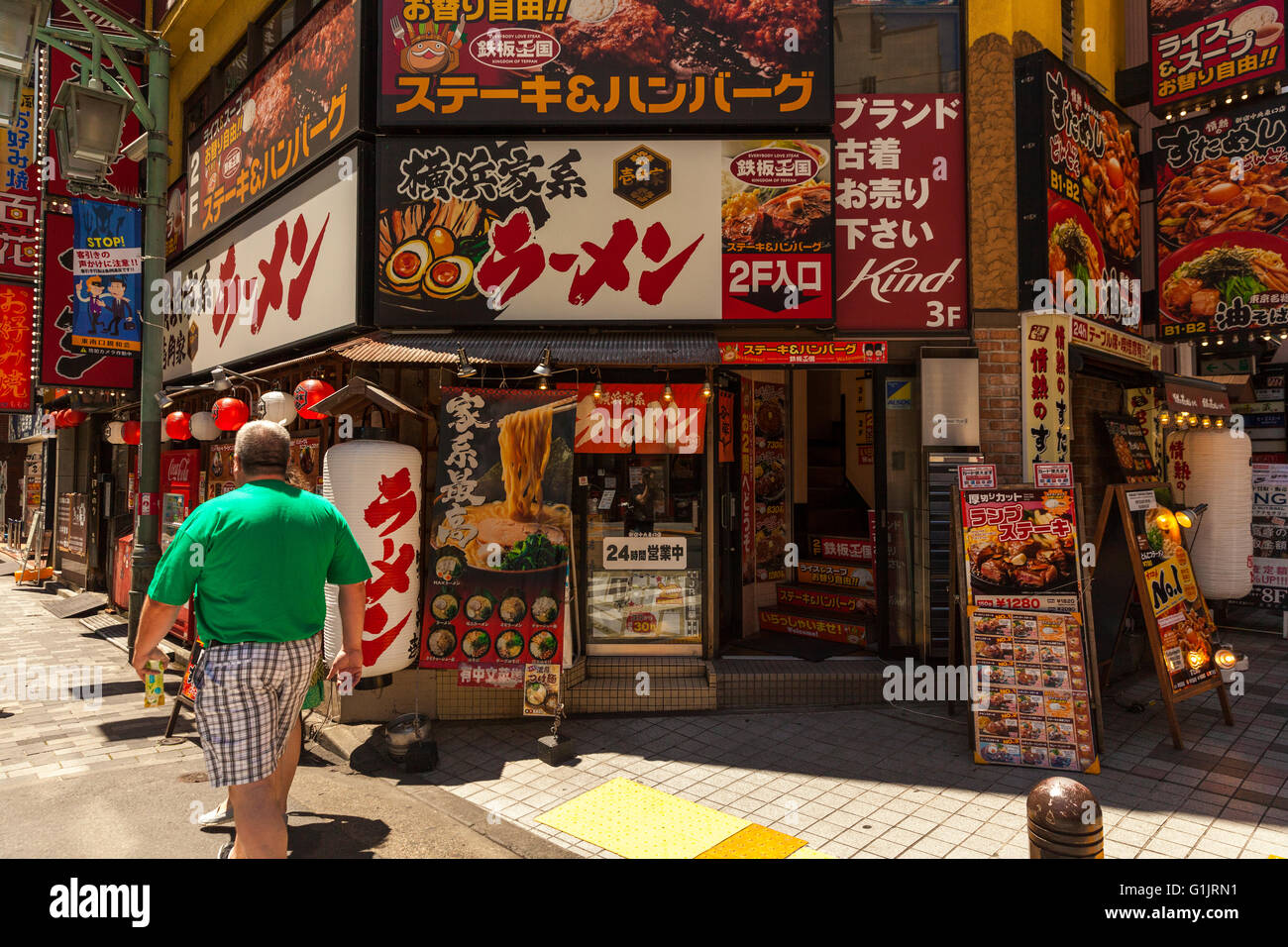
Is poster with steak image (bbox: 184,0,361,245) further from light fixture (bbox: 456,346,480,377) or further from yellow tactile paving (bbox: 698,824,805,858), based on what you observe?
yellow tactile paving (bbox: 698,824,805,858)

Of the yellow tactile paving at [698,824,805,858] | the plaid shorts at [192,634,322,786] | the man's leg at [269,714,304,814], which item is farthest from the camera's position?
the yellow tactile paving at [698,824,805,858]

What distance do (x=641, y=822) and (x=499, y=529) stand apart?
9.79ft

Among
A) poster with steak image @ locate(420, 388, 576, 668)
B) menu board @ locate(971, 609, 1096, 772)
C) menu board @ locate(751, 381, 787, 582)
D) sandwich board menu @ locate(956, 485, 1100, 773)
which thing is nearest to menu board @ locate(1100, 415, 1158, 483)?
sandwich board menu @ locate(956, 485, 1100, 773)

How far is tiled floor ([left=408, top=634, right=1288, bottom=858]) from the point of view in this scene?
4973 mm

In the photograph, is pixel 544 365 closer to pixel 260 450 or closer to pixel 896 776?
pixel 260 450

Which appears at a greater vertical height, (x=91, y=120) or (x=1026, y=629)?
(x=91, y=120)

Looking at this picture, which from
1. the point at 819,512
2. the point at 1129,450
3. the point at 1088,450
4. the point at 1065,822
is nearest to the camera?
the point at 1065,822

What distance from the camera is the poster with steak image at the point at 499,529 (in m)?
6.78

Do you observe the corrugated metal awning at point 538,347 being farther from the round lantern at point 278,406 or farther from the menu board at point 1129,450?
the menu board at point 1129,450

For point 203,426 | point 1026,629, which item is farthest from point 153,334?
point 1026,629

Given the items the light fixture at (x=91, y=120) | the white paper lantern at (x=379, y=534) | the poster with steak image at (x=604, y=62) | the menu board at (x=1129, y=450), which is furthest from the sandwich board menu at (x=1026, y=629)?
the light fixture at (x=91, y=120)

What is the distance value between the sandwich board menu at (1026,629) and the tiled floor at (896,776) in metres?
0.29

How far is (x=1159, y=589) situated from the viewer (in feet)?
22.7

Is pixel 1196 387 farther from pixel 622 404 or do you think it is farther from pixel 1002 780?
pixel 622 404
